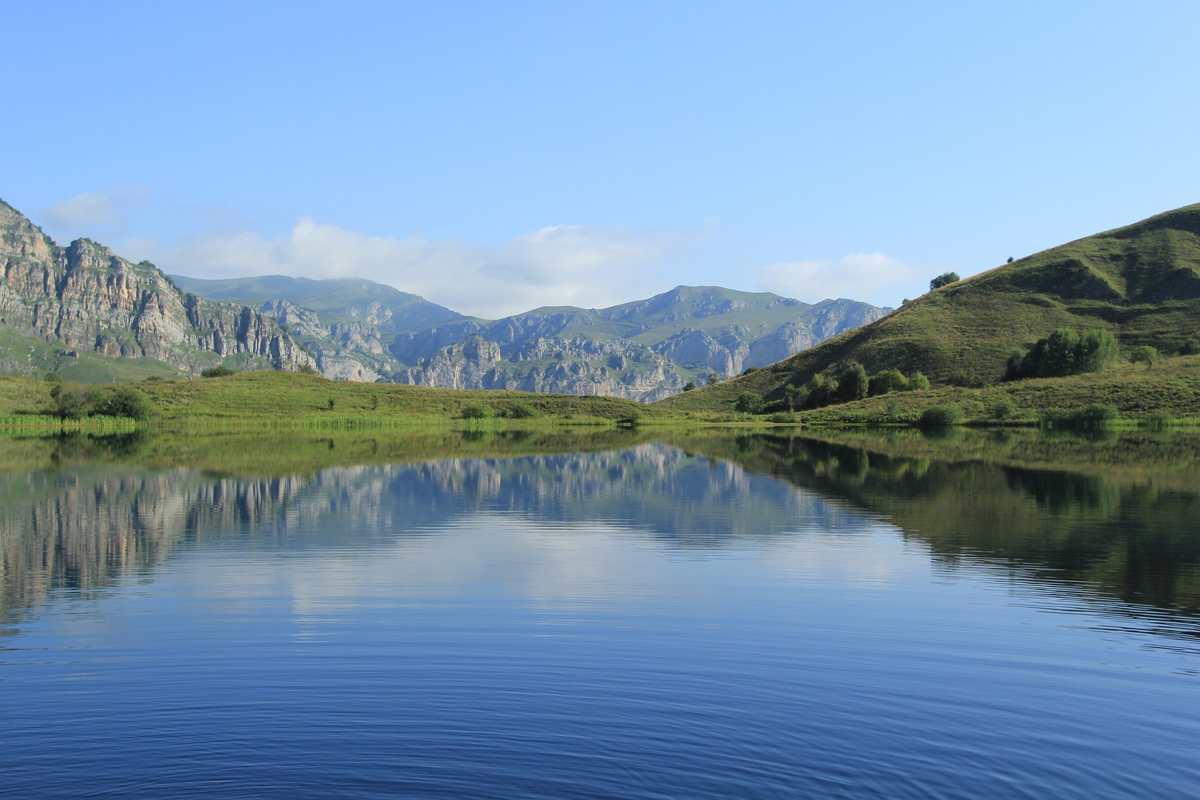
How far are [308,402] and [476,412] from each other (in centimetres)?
3168

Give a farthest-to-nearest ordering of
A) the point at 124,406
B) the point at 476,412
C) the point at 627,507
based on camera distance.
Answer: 1. the point at 476,412
2. the point at 124,406
3. the point at 627,507

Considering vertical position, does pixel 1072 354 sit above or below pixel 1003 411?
above

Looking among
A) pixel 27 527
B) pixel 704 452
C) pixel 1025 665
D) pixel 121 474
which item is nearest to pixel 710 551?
pixel 1025 665

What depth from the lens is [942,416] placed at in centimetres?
12619

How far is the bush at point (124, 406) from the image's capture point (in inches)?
5182

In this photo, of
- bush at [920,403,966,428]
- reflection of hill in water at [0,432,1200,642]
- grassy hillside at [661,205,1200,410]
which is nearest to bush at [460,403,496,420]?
bush at [920,403,966,428]

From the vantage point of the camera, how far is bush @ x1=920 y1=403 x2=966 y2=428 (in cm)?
12519

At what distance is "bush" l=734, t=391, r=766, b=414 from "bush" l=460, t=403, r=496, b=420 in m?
57.1

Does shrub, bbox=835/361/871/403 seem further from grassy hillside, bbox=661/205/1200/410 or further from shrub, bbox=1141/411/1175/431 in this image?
shrub, bbox=1141/411/1175/431

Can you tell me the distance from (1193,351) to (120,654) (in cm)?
17786

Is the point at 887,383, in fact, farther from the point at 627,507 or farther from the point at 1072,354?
the point at 627,507

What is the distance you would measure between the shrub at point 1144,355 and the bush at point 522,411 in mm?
111111

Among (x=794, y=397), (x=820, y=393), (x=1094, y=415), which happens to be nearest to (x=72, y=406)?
(x=794, y=397)

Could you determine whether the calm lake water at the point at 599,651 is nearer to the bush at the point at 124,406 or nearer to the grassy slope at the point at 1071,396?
the grassy slope at the point at 1071,396
